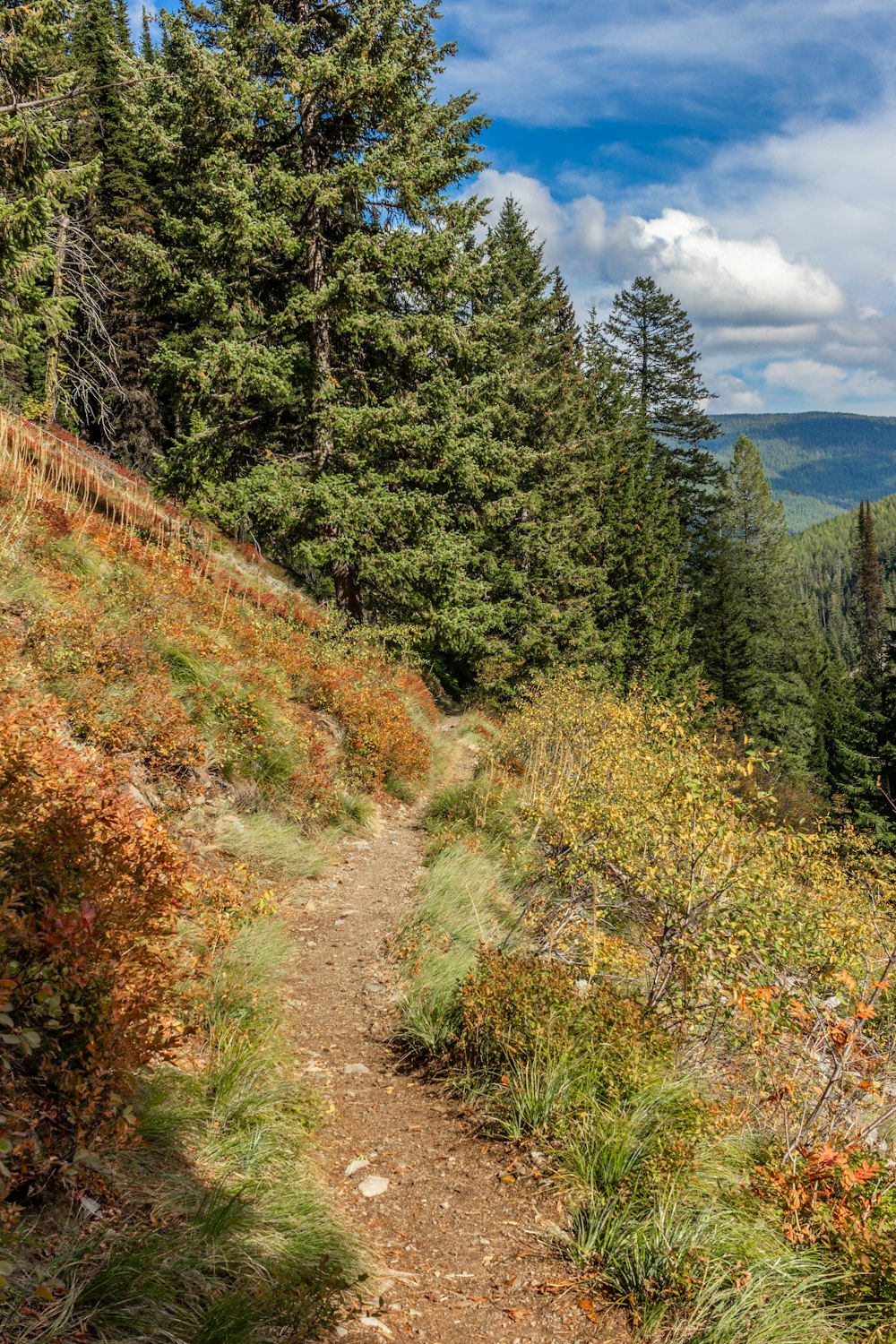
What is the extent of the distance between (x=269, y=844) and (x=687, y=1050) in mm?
4367

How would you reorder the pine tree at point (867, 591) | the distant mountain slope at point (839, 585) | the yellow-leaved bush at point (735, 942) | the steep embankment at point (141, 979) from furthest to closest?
the distant mountain slope at point (839, 585) → the pine tree at point (867, 591) → the yellow-leaved bush at point (735, 942) → the steep embankment at point (141, 979)

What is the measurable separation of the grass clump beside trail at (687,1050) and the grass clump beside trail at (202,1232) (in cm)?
127

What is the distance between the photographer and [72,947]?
2.87 meters

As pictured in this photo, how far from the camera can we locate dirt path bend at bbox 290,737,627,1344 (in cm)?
314

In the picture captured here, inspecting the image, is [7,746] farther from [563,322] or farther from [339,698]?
[563,322]

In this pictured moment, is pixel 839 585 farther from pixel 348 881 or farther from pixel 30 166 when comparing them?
pixel 30 166

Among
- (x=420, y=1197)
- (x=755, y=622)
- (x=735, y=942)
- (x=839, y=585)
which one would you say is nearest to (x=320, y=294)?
(x=735, y=942)

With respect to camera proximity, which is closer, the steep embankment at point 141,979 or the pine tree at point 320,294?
the steep embankment at point 141,979

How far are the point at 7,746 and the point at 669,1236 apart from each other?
12.5 ft

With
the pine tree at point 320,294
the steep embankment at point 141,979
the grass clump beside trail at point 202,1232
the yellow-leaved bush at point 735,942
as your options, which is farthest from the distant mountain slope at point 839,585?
the grass clump beside trail at point 202,1232

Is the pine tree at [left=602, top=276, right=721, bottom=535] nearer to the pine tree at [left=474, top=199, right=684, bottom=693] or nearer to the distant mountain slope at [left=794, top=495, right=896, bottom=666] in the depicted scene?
the pine tree at [left=474, top=199, right=684, bottom=693]

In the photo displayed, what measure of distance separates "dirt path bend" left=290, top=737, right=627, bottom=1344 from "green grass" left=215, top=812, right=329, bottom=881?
4.20 ft

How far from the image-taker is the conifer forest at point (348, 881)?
9.77 ft

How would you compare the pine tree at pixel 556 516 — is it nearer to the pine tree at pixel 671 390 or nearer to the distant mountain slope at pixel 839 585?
the pine tree at pixel 671 390
